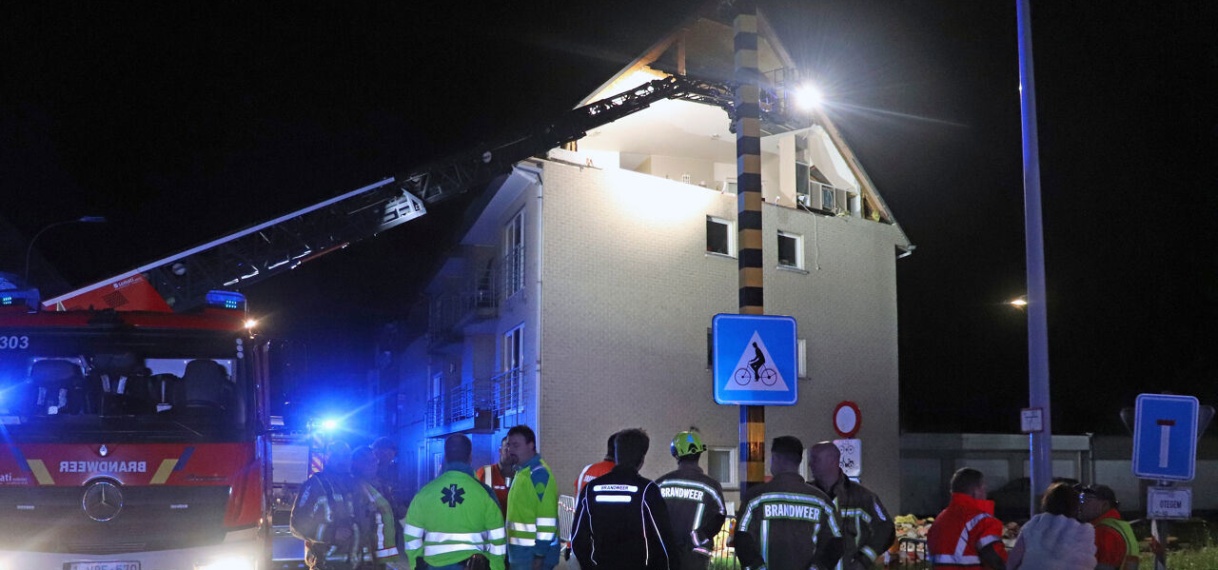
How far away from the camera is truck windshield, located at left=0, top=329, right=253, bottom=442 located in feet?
28.6

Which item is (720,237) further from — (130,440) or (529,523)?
(529,523)

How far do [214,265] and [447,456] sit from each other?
1146 cm

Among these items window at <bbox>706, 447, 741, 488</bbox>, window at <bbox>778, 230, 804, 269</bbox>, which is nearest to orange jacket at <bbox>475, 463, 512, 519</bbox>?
window at <bbox>706, 447, 741, 488</bbox>

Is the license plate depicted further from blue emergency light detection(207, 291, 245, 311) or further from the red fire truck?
blue emergency light detection(207, 291, 245, 311)

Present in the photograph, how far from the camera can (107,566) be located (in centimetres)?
829

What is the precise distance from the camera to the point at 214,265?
1722cm

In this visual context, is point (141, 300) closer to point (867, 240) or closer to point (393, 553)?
point (393, 553)

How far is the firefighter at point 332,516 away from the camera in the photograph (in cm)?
840

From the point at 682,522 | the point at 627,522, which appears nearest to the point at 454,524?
the point at 627,522

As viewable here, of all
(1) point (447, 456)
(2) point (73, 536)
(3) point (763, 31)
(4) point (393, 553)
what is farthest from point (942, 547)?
(3) point (763, 31)

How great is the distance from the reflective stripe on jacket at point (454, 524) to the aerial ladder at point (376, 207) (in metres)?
10.4

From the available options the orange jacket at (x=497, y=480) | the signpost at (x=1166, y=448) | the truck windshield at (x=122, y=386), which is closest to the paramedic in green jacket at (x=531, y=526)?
the truck windshield at (x=122, y=386)

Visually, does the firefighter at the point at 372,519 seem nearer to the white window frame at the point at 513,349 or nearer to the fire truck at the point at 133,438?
the fire truck at the point at 133,438

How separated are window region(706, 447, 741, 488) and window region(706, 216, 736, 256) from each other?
408cm
